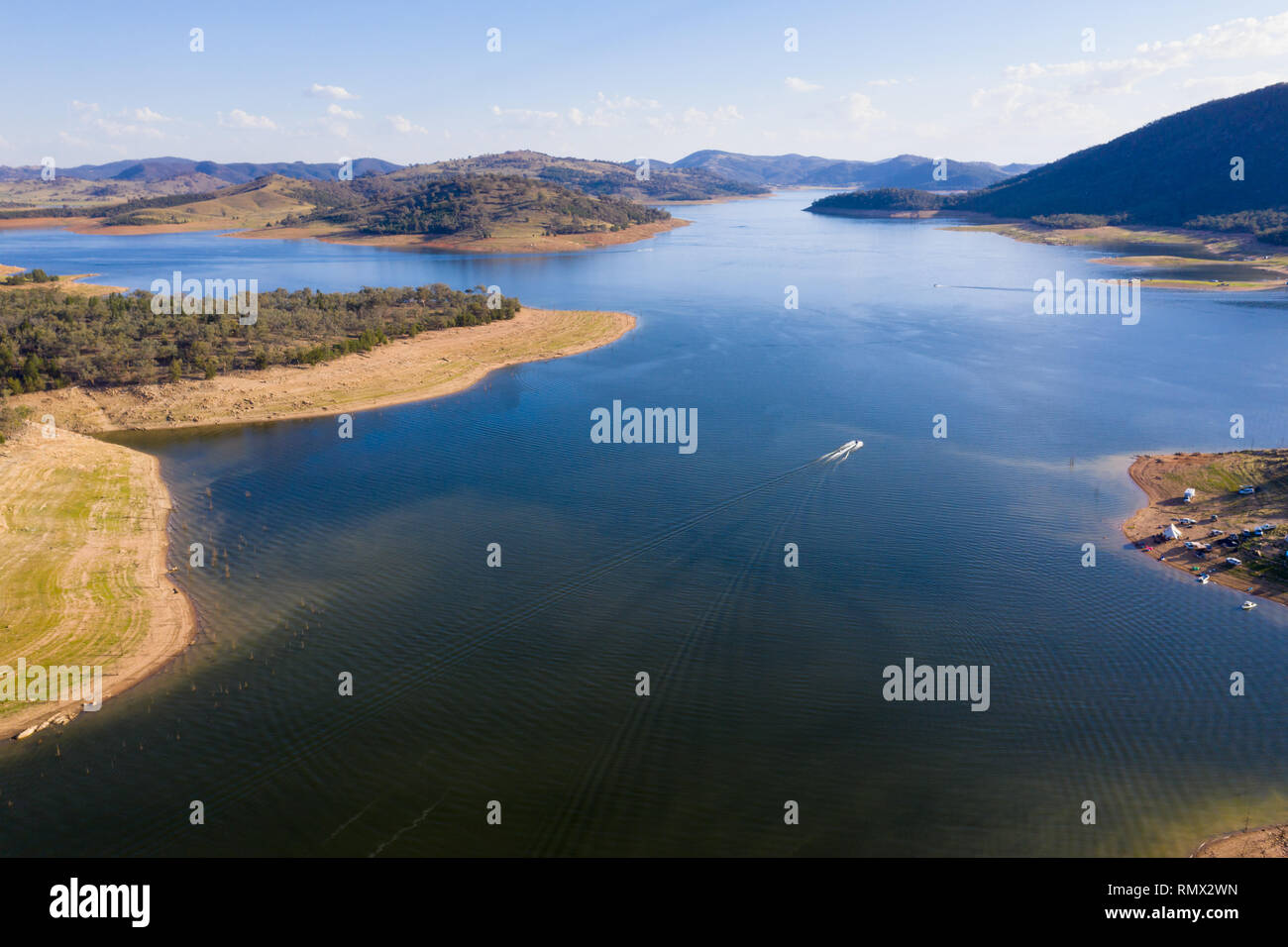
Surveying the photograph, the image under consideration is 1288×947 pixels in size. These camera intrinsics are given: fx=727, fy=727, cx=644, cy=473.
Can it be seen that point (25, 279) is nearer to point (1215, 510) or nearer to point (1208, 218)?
point (1215, 510)

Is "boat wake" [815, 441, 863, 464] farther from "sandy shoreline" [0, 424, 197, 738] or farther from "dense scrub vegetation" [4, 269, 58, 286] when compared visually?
"dense scrub vegetation" [4, 269, 58, 286]

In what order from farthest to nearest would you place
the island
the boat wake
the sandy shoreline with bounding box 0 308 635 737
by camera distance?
1. the island
2. the boat wake
3. the sandy shoreline with bounding box 0 308 635 737

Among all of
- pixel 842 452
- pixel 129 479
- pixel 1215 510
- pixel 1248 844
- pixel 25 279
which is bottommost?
pixel 1248 844

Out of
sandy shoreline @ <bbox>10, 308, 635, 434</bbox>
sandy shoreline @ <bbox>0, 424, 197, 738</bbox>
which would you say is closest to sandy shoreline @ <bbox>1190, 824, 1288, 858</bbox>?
sandy shoreline @ <bbox>0, 424, 197, 738</bbox>

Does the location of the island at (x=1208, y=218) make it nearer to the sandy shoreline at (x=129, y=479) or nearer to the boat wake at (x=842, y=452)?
the boat wake at (x=842, y=452)

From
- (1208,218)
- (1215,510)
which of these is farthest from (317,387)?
(1208,218)
